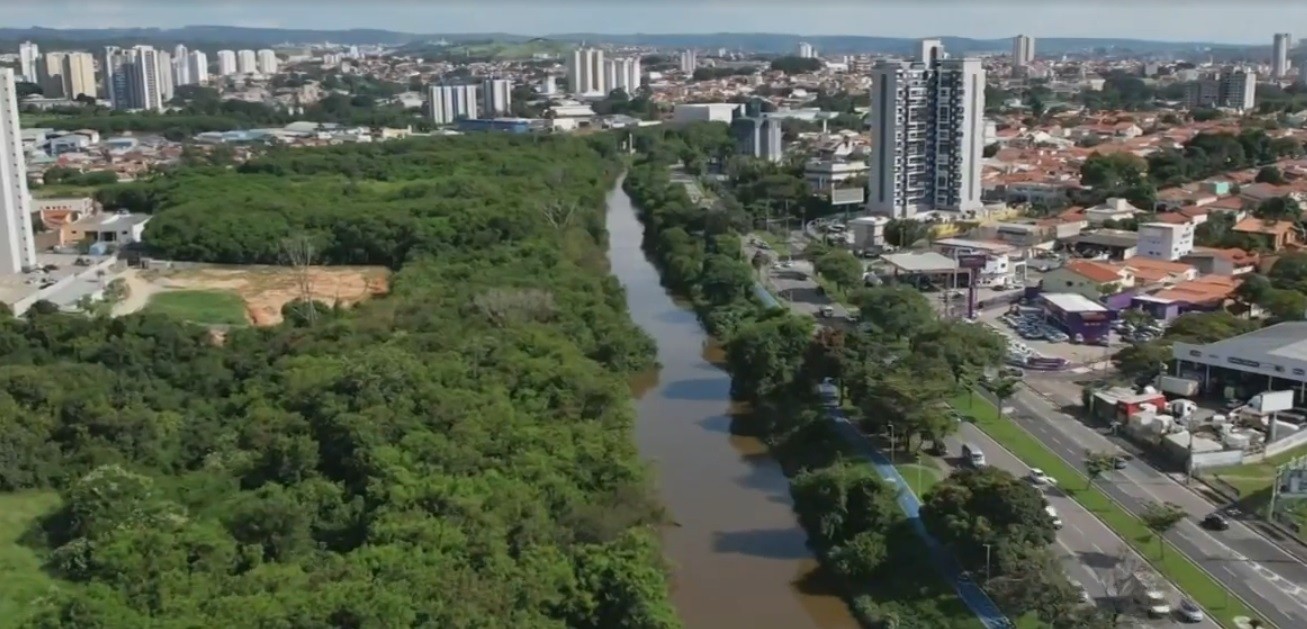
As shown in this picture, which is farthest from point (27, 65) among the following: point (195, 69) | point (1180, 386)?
point (1180, 386)

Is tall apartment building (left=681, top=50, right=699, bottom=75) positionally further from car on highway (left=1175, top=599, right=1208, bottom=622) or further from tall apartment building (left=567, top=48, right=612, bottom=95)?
car on highway (left=1175, top=599, right=1208, bottom=622)

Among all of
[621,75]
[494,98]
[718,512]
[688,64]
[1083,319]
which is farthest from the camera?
[688,64]

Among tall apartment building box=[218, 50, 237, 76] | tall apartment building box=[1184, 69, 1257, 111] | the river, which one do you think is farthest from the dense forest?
tall apartment building box=[218, 50, 237, 76]

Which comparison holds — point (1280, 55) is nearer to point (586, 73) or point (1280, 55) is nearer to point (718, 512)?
point (586, 73)

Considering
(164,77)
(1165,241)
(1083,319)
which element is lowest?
(1083,319)

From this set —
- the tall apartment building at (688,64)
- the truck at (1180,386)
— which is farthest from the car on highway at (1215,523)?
the tall apartment building at (688,64)

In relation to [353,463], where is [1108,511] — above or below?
below
